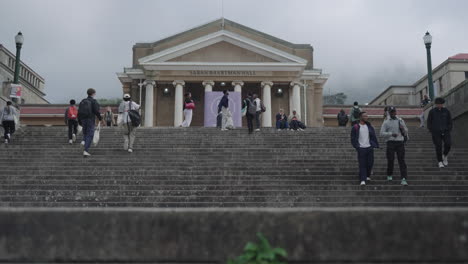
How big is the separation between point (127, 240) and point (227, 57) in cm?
2976

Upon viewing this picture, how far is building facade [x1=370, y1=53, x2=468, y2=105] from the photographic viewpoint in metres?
51.8

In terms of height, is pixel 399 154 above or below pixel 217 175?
above

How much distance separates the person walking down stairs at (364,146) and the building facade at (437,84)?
136 ft

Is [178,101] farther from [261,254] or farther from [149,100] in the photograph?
[261,254]

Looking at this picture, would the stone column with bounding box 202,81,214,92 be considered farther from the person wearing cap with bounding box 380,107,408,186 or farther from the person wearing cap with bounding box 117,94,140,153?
the person wearing cap with bounding box 380,107,408,186

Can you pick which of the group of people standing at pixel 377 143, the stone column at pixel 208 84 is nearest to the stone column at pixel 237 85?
the stone column at pixel 208 84

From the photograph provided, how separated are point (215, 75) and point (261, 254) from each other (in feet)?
93.9

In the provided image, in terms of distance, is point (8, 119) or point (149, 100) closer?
point (8, 119)

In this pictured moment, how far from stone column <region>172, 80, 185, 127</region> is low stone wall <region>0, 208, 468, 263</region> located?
1060 inches

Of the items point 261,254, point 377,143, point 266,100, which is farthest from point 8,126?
point 266,100

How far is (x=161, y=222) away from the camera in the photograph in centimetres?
335

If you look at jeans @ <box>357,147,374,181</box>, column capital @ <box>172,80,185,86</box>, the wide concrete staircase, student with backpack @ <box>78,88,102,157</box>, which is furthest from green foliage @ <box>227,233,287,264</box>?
column capital @ <box>172,80,185,86</box>

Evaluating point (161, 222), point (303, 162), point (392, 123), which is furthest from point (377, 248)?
point (303, 162)

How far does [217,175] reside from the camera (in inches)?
414
